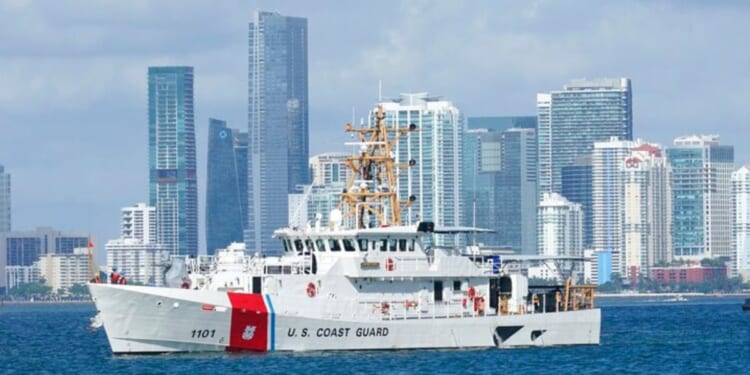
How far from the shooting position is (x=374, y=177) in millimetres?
78000

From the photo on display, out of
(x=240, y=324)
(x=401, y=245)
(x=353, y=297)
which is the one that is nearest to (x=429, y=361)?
(x=353, y=297)

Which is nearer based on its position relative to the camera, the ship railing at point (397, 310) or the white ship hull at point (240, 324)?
the white ship hull at point (240, 324)

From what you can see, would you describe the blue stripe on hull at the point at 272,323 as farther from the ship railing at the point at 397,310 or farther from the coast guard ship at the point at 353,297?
the ship railing at the point at 397,310

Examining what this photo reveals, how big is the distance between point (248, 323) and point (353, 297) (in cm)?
426

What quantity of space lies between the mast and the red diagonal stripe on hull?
19.5 feet

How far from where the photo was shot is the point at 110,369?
7238 centimetres

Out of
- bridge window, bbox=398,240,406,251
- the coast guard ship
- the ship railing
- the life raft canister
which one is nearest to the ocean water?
the coast guard ship

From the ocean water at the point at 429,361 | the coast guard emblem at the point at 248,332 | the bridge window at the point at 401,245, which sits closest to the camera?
the ocean water at the point at 429,361

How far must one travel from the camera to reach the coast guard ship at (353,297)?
7281cm

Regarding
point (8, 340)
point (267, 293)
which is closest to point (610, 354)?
point (267, 293)

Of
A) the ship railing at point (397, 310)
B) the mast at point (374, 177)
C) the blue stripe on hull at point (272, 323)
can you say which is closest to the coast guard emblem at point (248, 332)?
the blue stripe on hull at point (272, 323)

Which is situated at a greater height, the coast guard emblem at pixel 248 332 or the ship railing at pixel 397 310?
the ship railing at pixel 397 310

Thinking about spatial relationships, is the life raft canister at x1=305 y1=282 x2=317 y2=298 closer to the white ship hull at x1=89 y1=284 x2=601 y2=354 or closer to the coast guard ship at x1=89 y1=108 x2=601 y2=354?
the coast guard ship at x1=89 y1=108 x2=601 y2=354

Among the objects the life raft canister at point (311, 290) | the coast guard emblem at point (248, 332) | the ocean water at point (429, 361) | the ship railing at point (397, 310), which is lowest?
the ocean water at point (429, 361)
